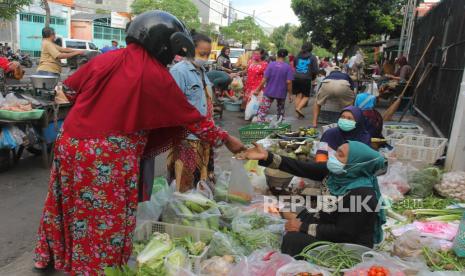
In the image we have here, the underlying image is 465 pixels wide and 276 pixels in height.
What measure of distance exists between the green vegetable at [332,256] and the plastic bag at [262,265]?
0.51 ft

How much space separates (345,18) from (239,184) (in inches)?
580

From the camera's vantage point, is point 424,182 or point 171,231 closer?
point 171,231

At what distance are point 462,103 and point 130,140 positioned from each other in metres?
4.61

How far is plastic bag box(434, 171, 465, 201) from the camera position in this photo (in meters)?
4.73

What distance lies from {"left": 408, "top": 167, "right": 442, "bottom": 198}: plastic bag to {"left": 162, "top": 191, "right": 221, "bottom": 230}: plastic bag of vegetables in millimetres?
2601

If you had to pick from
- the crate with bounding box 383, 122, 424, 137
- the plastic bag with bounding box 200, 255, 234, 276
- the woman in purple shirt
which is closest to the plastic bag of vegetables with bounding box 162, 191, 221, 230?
the plastic bag with bounding box 200, 255, 234, 276

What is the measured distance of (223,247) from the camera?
3098mm

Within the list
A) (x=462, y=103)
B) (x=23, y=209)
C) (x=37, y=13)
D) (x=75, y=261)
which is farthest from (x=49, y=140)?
(x=37, y=13)

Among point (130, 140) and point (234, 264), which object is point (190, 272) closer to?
point (234, 264)

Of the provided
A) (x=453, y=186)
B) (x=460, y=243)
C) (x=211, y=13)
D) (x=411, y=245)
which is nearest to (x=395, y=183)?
(x=453, y=186)

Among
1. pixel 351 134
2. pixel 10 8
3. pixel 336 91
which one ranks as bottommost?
pixel 351 134

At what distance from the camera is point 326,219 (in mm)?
3111

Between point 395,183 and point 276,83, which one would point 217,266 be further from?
point 276,83

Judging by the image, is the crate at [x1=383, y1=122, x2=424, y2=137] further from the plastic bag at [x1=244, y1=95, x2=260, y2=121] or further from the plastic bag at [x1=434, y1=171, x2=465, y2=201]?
the plastic bag at [x1=244, y1=95, x2=260, y2=121]
